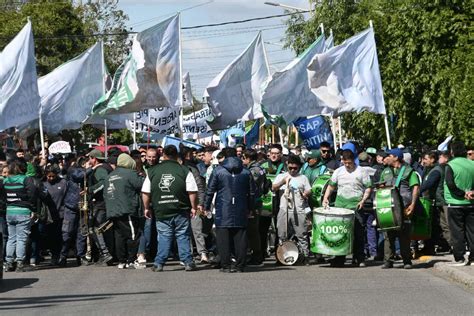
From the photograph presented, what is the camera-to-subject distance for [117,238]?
18.7 meters

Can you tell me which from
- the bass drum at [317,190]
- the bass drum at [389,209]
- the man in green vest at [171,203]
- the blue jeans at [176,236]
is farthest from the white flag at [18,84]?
the bass drum at [389,209]

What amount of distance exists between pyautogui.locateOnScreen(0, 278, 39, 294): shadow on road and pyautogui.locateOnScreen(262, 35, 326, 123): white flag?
860cm

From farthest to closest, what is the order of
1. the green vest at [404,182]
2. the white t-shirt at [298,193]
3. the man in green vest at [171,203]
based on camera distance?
the white t-shirt at [298,193], the green vest at [404,182], the man in green vest at [171,203]

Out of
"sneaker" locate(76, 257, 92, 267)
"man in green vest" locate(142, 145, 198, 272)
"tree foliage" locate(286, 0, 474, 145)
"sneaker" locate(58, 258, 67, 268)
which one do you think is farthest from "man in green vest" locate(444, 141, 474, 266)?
"tree foliage" locate(286, 0, 474, 145)

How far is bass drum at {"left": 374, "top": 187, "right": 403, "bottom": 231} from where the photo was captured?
17641mm

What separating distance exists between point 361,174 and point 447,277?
101 inches

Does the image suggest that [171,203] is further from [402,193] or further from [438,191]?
[438,191]

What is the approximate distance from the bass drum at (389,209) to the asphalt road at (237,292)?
676 mm

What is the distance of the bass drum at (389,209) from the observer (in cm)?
1764

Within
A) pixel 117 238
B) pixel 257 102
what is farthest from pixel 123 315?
pixel 257 102

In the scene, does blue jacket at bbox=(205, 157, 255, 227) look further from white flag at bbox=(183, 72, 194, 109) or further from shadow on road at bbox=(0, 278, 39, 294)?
white flag at bbox=(183, 72, 194, 109)

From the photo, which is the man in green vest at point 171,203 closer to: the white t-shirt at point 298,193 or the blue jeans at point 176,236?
the blue jeans at point 176,236

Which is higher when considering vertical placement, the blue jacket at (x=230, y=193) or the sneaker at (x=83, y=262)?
the blue jacket at (x=230, y=193)

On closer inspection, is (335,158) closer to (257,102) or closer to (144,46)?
(144,46)
